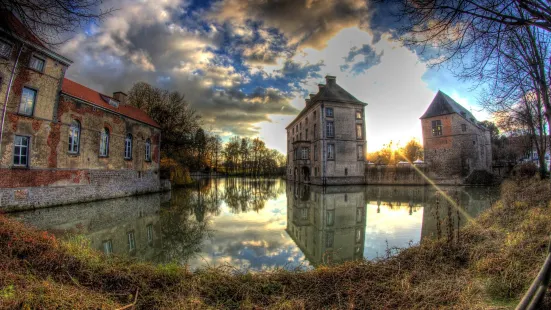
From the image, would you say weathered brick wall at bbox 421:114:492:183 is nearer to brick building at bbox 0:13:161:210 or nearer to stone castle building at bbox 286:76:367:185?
stone castle building at bbox 286:76:367:185

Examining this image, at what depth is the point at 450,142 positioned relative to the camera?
96.3ft

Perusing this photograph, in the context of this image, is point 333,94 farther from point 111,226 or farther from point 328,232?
point 111,226

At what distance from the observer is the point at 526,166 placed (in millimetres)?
16562

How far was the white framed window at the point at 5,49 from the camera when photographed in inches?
428

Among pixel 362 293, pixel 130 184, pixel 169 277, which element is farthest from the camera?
pixel 130 184

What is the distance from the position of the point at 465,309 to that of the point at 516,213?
6129 millimetres

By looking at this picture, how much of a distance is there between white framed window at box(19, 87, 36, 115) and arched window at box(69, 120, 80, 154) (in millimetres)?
2179

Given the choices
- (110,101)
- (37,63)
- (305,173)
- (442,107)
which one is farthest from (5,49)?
(442,107)

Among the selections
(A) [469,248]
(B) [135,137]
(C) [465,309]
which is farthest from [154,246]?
(B) [135,137]

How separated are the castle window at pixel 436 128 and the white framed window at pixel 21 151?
3756 cm

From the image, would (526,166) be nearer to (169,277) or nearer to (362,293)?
(362,293)

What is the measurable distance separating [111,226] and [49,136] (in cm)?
821

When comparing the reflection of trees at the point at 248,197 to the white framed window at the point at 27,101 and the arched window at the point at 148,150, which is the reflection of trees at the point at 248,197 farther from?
the white framed window at the point at 27,101

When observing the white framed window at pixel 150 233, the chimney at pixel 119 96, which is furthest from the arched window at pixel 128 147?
the white framed window at pixel 150 233
